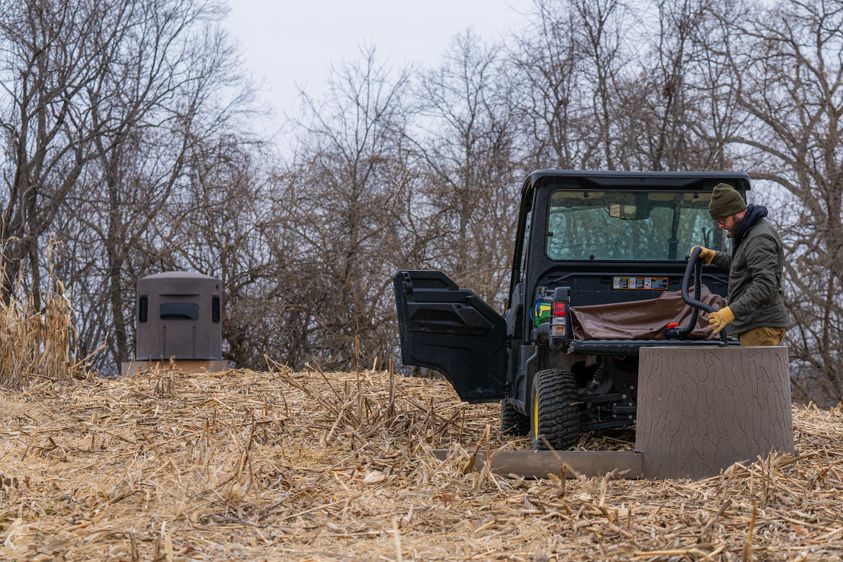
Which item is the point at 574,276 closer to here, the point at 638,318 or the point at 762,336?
the point at 638,318

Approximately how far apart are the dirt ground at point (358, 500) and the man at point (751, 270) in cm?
87

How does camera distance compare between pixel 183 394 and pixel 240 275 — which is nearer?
pixel 183 394

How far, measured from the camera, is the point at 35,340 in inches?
432

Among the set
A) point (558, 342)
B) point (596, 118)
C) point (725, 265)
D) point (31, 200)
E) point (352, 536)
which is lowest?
point (352, 536)

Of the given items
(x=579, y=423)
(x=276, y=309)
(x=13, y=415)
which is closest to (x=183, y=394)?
(x=13, y=415)

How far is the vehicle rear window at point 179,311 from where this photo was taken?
46.4 ft

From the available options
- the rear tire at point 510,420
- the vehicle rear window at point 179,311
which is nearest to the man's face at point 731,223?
the rear tire at point 510,420

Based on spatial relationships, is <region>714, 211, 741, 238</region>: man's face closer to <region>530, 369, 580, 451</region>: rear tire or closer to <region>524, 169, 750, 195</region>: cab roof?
<region>524, 169, 750, 195</region>: cab roof

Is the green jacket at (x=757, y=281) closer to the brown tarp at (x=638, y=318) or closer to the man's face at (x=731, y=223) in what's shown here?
the man's face at (x=731, y=223)

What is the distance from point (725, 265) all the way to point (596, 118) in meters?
13.2

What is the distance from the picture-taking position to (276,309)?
19.9 metres

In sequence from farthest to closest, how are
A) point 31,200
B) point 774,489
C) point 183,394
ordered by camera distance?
A: point 31,200 → point 183,394 → point 774,489

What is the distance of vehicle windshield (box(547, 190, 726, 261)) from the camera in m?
8.27

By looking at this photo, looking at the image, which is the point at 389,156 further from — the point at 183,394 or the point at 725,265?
the point at 725,265
